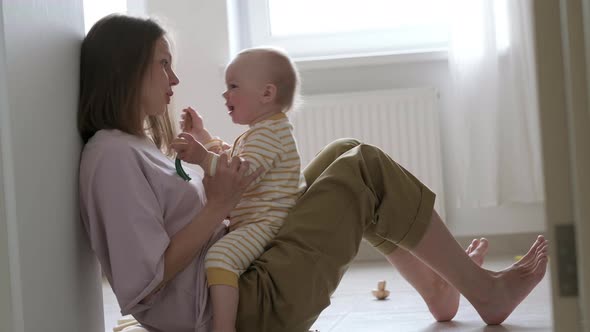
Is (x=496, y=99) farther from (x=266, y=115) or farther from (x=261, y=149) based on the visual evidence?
(x=261, y=149)

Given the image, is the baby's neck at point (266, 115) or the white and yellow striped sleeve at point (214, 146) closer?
the baby's neck at point (266, 115)

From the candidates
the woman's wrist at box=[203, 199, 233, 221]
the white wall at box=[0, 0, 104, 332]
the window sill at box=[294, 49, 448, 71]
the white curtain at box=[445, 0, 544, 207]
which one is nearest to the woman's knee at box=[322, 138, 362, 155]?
the woman's wrist at box=[203, 199, 233, 221]

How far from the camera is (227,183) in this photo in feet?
5.06

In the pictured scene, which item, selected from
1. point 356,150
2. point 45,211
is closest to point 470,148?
point 356,150

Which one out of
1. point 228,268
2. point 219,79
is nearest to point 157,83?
point 228,268

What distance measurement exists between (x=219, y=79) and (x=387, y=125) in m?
0.73

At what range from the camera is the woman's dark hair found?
154 cm

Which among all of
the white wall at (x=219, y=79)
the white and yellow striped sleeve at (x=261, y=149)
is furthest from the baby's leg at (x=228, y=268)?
the white wall at (x=219, y=79)

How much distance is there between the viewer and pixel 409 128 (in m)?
3.57

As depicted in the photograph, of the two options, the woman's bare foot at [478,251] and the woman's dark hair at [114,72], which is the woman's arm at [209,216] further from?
the woman's bare foot at [478,251]

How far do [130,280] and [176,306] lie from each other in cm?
12

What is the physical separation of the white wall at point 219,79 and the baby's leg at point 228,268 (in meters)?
2.02

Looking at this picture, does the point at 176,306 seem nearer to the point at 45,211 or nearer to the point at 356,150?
the point at 45,211

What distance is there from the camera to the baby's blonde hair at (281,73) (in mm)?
1806
